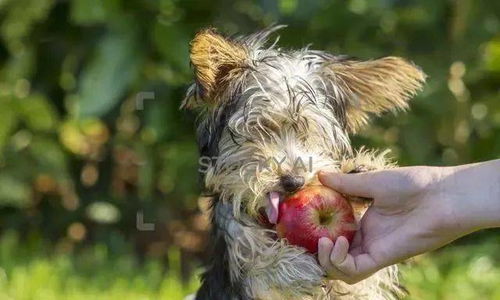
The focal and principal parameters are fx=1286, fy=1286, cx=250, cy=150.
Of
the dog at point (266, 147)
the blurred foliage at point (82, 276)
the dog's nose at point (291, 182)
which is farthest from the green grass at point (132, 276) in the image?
the dog's nose at point (291, 182)

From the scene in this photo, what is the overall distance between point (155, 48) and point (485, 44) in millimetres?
1915

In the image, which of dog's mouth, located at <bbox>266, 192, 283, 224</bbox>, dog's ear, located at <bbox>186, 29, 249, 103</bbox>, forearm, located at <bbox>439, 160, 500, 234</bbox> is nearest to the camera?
forearm, located at <bbox>439, 160, 500, 234</bbox>

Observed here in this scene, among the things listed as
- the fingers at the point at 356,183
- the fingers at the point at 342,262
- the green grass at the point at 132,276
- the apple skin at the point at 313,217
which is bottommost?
the green grass at the point at 132,276

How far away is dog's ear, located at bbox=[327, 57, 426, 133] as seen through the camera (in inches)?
196

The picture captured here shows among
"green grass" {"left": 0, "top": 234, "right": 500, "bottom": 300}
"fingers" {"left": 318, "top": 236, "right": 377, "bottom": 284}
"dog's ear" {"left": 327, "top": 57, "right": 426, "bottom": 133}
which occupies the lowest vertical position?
"green grass" {"left": 0, "top": 234, "right": 500, "bottom": 300}

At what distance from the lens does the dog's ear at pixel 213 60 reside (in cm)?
456

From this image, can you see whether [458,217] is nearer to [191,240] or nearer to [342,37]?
[342,37]

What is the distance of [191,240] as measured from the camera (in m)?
8.80

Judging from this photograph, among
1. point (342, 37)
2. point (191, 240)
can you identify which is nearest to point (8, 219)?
point (191, 240)

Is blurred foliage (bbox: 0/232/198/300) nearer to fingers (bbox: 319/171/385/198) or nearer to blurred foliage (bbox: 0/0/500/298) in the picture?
blurred foliage (bbox: 0/0/500/298)

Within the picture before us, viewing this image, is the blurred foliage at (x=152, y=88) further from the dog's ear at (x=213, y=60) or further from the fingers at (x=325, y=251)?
the fingers at (x=325, y=251)

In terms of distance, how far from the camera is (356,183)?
14.7 ft

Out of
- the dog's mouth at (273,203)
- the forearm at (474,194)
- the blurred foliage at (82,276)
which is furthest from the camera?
the blurred foliage at (82,276)

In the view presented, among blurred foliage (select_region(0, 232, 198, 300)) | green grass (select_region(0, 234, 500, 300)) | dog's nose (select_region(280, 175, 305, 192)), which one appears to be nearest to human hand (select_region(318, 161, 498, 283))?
dog's nose (select_region(280, 175, 305, 192))
